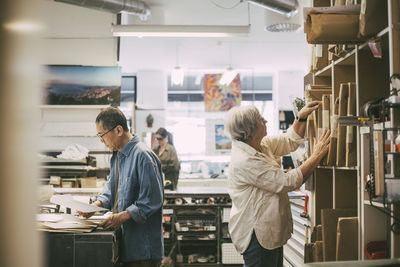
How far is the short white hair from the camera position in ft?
7.59

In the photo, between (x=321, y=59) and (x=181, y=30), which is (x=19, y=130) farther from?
(x=181, y=30)

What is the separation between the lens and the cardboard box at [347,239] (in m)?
2.07

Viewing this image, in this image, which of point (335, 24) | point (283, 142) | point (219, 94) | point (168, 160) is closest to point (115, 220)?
point (283, 142)

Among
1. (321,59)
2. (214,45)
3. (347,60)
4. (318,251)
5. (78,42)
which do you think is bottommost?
(318,251)

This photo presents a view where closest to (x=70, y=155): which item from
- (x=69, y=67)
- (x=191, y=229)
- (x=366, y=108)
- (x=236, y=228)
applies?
(x=69, y=67)

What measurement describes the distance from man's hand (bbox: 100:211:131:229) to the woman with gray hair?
651mm

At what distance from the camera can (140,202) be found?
7.73ft

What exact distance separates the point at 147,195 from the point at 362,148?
4.17 feet

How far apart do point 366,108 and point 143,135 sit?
24.1 feet

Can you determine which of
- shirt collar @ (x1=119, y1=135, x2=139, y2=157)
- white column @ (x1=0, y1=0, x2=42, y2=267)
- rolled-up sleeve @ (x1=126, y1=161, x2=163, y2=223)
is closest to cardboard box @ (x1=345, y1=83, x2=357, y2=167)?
rolled-up sleeve @ (x1=126, y1=161, x2=163, y2=223)

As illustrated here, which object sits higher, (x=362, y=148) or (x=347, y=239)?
(x=362, y=148)

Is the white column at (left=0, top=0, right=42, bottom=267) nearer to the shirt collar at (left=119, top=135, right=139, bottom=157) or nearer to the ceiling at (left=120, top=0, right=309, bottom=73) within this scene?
the shirt collar at (left=119, top=135, right=139, bottom=157)

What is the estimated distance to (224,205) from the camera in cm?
491

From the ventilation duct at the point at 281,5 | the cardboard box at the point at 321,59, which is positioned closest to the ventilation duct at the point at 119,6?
the ventilation duct at the point at 281,5
